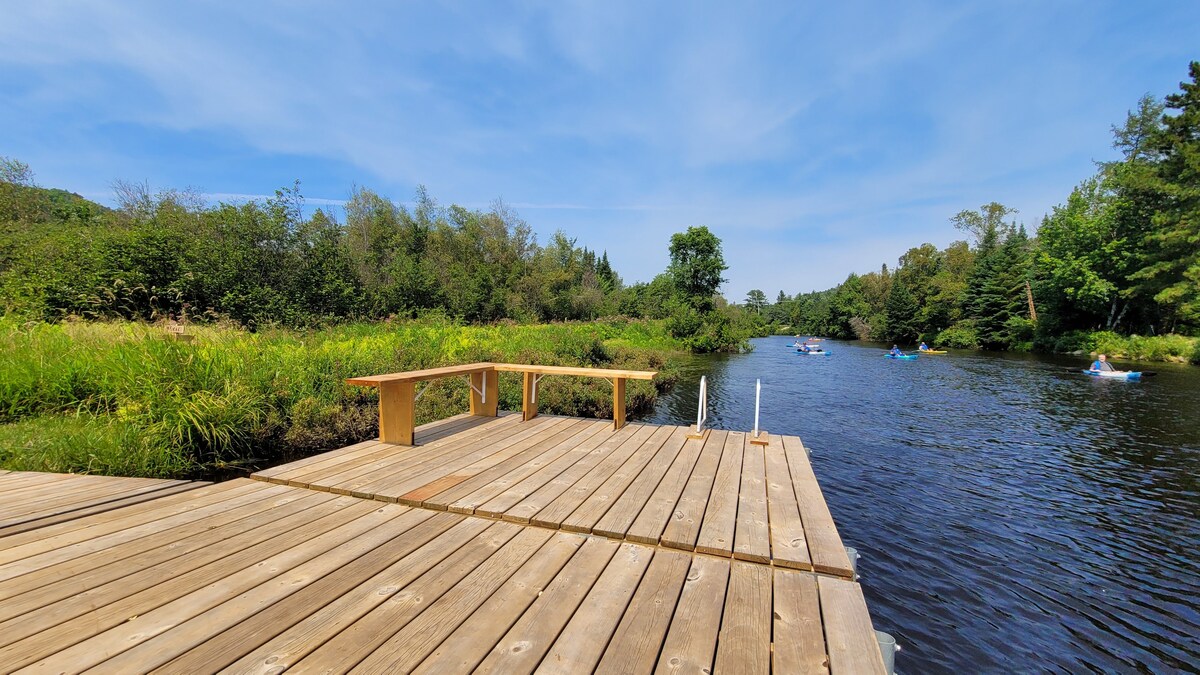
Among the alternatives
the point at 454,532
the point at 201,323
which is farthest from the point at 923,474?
the point at 201,323

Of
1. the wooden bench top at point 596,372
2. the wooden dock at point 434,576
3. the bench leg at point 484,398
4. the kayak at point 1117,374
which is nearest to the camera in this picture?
the wooden dock at point 434,576

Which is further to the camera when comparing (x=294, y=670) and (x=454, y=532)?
(x=454, y=532)

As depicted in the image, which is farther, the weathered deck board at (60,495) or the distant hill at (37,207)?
the distant hill at (37,207)

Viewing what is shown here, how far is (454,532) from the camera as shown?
275cm

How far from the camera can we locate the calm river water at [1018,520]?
3.65 metres

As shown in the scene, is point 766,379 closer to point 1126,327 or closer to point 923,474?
point 923,474

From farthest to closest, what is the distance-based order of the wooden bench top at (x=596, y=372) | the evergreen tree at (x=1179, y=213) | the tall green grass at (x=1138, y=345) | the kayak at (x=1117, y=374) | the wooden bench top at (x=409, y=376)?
1. the tall green grass at (x=1138, y=345)
2. the evergreen tree at (x=1179, y=213)
3. the kayak at (x=1117, y=374)
4. the wooden bench top at (x=596, y=372)
5. the wooden bench top at (x=409, y=376)

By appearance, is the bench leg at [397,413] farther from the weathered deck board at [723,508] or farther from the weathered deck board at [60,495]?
the weathered deck board at [723,508]

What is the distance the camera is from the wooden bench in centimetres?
457

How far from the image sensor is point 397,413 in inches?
182

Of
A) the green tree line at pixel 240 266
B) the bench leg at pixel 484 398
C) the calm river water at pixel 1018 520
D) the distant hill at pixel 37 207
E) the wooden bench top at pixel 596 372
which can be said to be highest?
the distant hill at pixel 37 207

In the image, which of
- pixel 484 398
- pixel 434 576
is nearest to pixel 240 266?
pixel 484 398

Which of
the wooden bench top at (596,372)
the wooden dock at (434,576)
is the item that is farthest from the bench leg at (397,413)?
the wooden bench top at (596,372)

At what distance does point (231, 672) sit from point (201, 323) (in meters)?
11.2
